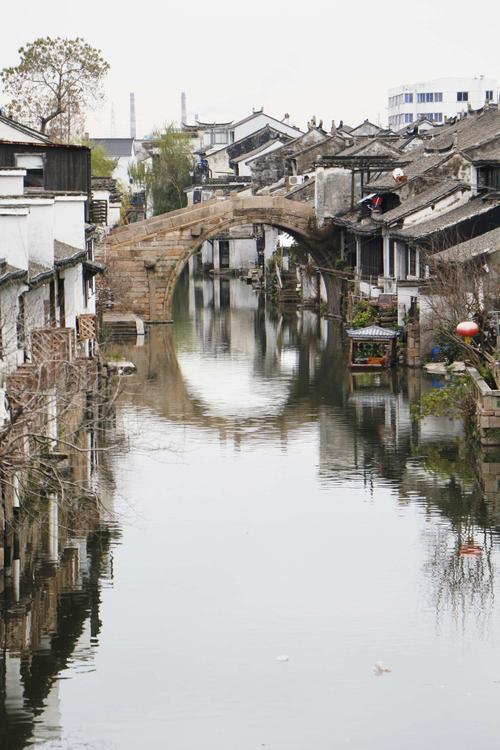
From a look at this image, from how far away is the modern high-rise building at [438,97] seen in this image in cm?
16338

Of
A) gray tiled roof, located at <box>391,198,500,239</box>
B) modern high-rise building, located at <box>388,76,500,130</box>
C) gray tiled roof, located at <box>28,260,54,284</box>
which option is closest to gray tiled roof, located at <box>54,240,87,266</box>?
gray tiled roof, located at <box>28,260,54,284</box>

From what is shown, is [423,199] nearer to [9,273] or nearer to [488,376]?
[488,376]

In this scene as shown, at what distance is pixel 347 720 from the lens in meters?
19.0

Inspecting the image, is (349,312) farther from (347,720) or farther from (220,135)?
(220,135)

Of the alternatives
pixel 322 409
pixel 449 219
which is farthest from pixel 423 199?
pixel 322 409

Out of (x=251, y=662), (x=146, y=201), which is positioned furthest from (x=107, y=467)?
(x=146, y=201)

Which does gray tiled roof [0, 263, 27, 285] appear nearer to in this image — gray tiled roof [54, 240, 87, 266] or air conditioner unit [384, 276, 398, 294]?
gray tiled roof [54, 240, 87, 266]

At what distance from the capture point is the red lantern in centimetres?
3884

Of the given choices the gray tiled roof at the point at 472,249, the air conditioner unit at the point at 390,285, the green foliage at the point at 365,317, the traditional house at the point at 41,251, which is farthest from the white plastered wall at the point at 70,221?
the air conditioner unit at the point at 390,285

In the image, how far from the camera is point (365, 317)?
5447cm

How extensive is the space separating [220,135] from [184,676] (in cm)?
11185

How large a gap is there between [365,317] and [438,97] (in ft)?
387

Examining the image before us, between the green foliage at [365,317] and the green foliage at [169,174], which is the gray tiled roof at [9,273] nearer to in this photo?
the green foliage at [365,317]

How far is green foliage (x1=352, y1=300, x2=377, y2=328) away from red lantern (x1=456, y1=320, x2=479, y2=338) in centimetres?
1492
